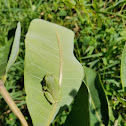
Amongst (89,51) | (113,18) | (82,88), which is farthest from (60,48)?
(113,18)

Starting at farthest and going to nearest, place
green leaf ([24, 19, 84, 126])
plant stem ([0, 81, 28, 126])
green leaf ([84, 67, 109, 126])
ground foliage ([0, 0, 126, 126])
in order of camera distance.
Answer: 1. ground foliage ([0, 0, 126, 126])
2. green leaf ([84, 67, 109, 126])
3. green leaf ([24, 19, 84, 126])
4. plant stem ([0, 81, 28, 126])

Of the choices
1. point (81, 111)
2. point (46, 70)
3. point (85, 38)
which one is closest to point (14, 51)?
point (46, 70)

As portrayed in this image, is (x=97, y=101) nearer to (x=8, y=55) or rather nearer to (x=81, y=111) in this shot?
(x=81, y=111)

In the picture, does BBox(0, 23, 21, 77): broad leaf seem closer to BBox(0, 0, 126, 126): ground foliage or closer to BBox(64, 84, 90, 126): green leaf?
BBox(64, 84, 90, 126): green leaf

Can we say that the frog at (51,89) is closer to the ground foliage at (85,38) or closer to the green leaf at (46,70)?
the green leaf at (46,70)

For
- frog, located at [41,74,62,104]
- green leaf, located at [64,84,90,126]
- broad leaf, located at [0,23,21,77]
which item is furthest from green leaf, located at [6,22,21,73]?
green leaf, located at [64,84,90,126]
